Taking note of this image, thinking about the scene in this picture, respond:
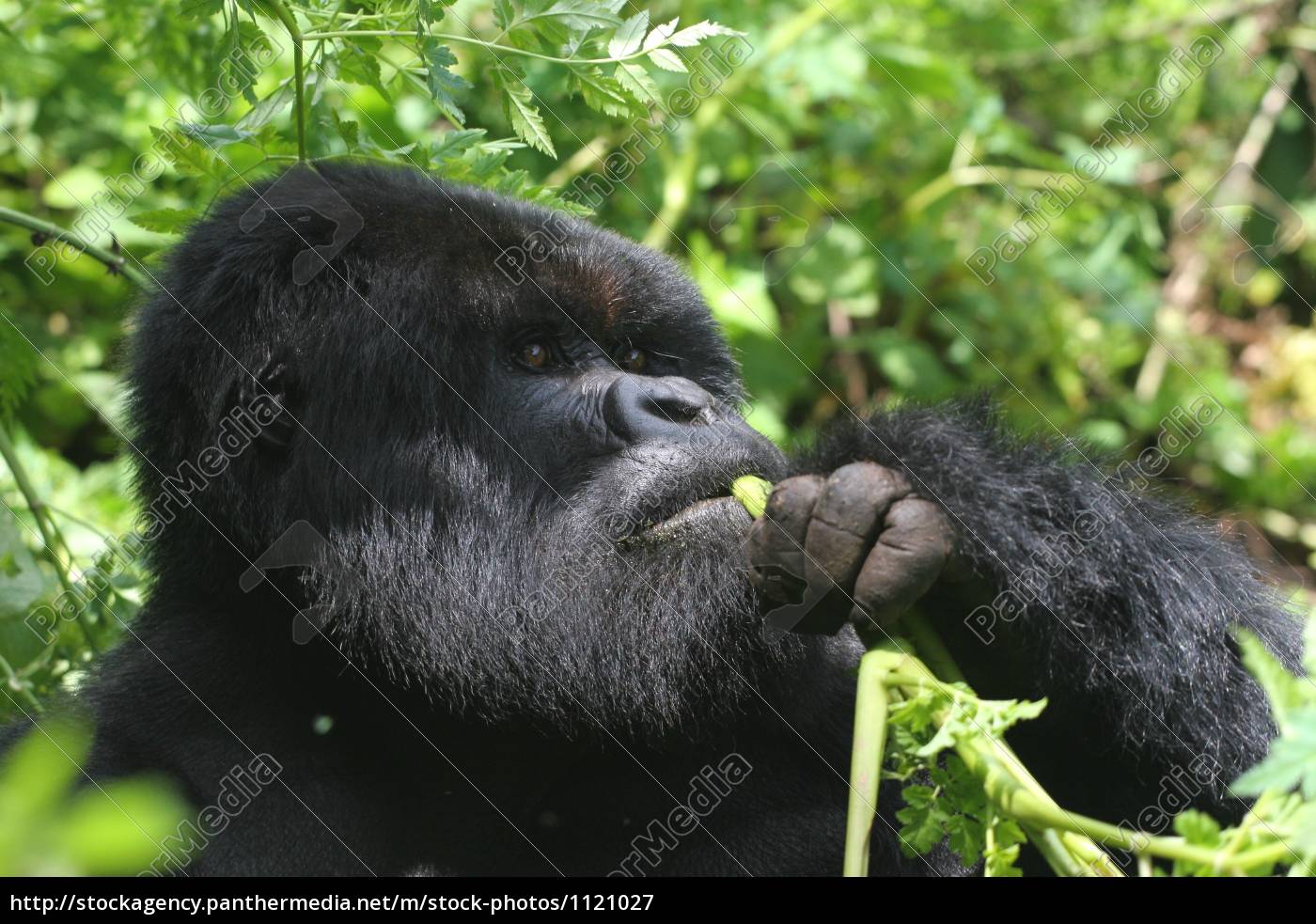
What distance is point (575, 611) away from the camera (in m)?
2.26

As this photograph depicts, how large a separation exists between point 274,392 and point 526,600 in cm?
61

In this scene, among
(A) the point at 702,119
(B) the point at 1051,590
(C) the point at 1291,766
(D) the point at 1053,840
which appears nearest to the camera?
(C) the point at 1291,766

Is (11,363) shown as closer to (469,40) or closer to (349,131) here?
(349,131)

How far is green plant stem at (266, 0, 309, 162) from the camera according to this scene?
2.50 m

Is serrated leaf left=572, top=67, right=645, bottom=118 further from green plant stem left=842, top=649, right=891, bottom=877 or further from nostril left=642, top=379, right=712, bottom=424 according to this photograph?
green plant stem left=842, top=649, right=891, bottom=877

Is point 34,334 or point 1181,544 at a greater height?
point 1181,544

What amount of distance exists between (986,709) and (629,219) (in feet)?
16.0

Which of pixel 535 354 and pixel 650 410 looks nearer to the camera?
pixel 650 410

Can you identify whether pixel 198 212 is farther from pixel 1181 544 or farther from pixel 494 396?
pixel 1181 544

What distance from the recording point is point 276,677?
2.42 meters

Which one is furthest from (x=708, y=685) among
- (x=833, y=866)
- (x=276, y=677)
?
(x=276, y=677)

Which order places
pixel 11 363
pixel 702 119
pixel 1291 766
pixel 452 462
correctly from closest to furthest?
pixel 1291 766 < pixel 452 462 < pixel 11 363 < pixel 702 119

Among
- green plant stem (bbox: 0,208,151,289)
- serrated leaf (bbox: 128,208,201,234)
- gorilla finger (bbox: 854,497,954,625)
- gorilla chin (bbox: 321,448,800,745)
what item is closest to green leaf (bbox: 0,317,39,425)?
A: green plant stem (bbox: 0,208,151,289)

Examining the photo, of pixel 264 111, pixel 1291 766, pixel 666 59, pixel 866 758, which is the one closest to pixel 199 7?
pixel 264 111
